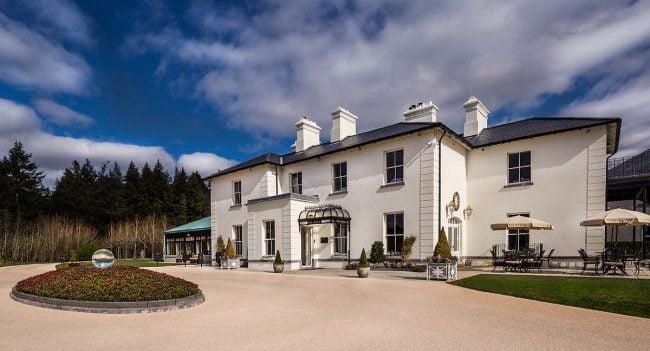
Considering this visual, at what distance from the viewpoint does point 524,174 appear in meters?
18.0

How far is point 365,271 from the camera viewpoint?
14602 millimetres

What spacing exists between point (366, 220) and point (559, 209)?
891 centimetres

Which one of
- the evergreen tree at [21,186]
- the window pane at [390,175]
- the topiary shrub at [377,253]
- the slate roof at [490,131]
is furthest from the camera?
the evergreen tree at [21,186]

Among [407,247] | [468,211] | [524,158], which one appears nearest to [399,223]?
[407,247]

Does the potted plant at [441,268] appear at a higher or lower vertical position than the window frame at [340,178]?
lower

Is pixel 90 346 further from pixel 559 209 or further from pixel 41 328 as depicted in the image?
pixel 559 209

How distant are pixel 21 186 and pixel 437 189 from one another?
56310mm

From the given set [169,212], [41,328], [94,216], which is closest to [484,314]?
[41,328]

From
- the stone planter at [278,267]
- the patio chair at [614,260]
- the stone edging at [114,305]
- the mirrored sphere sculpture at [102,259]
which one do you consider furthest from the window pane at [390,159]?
the mirrored sphere sculpture at [102,259]

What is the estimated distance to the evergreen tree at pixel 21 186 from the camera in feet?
155

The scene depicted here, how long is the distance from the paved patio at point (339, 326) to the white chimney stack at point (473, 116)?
13.4 meters

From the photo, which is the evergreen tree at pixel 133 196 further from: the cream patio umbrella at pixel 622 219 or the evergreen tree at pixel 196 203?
the cream patio umbrella at pixel 622 219

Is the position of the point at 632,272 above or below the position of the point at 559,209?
below

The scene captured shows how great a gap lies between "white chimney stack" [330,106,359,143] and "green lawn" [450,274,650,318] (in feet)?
42.3
